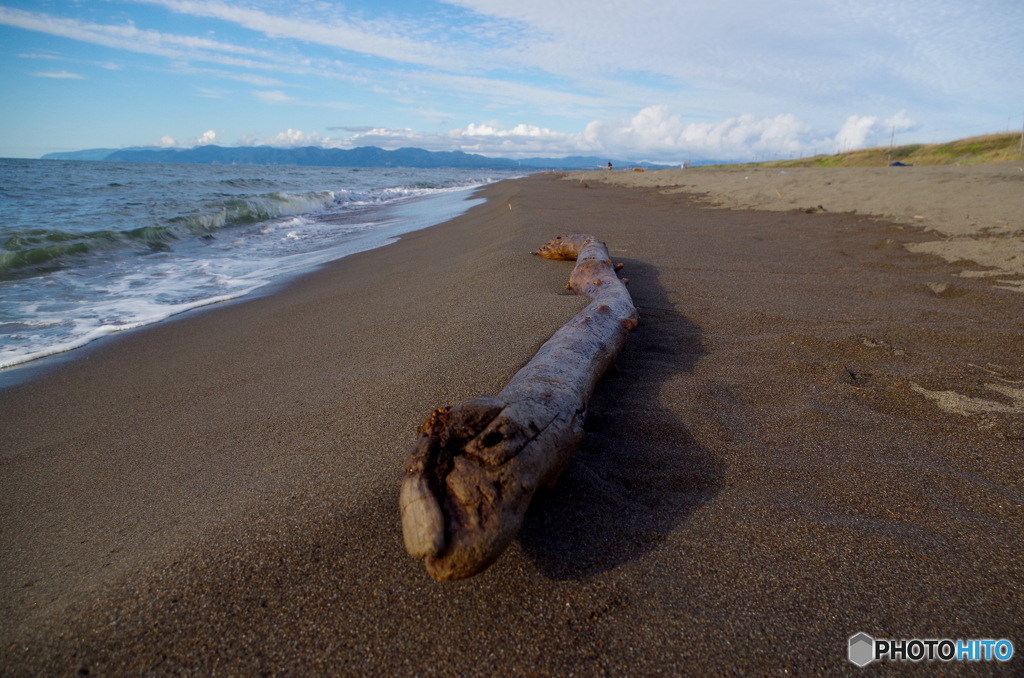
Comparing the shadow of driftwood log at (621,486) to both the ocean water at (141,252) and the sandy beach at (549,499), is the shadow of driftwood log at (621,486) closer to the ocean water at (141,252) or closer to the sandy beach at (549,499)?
the sandy beach at (549,499)

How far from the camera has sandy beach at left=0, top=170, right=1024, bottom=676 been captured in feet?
4.30

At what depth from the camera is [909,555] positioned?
1526 millimetres

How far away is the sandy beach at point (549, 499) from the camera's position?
131 centimetres

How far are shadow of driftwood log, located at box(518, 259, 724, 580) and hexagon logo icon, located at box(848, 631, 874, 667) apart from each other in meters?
0.52

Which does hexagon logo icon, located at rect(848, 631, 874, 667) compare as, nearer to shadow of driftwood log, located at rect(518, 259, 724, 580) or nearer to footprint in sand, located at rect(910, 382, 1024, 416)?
shadow of driftwood log, located at rect(518, 259, 724, 580)

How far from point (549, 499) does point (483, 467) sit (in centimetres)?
43

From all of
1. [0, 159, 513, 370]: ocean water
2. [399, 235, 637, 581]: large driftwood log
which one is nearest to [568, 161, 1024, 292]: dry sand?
[399, 235, 637, 581]: large driftwood log

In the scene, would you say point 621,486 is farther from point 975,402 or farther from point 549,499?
point 975,402

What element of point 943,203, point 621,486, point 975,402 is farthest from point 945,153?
point 621,486

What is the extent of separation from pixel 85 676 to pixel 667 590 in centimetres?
148

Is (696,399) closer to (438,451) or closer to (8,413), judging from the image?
(438,451)

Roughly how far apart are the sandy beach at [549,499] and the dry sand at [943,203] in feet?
5.39

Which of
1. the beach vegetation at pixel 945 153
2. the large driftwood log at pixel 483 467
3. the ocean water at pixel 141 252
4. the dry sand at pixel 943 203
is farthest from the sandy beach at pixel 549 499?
the beach vegetation at pixel 945 153

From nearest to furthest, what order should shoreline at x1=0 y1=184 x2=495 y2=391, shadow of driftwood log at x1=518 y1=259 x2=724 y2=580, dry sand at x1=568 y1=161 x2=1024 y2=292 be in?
shadow of driftwood log at x1=518 y1=259 x2=724 y2=580
shoreline at x1=0 y1=184 x2=495 y2=391
dry sand at x1=568 y1=161 x2=1024 y2=292
